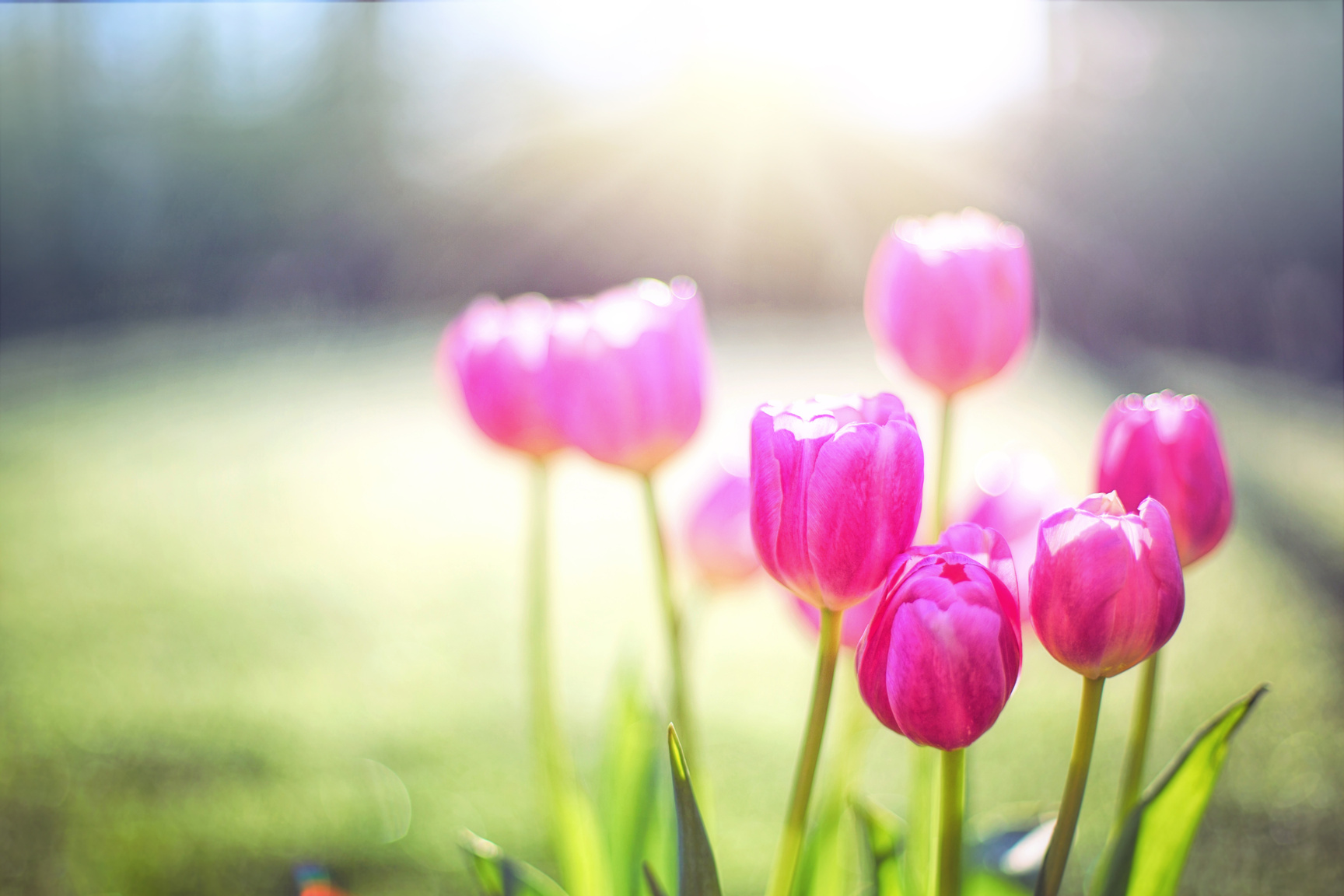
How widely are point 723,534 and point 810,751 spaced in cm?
25

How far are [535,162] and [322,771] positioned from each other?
4477 mm

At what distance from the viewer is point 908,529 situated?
34cm

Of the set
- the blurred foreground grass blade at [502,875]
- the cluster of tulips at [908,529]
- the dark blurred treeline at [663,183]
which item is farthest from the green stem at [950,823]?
the dark blurred treeline at [663,183]

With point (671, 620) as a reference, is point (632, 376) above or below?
above

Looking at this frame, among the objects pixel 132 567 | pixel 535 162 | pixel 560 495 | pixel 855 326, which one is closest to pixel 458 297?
pixel 535 162

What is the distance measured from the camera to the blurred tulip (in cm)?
48

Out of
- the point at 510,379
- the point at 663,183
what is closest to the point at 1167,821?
the point at 510,379

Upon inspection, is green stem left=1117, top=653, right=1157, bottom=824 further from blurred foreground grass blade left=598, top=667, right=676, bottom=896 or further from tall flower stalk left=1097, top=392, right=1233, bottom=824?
blurred foreground grass blade left=598, top=667, right=676, bottom=896

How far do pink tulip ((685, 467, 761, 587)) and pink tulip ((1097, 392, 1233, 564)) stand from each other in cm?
22

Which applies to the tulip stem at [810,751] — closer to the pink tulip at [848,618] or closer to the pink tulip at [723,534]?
the pink tulip at [848,618]

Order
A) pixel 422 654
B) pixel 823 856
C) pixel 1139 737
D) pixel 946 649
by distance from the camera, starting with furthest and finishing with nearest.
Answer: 1. pixel 422 654
2. pixel 823 856
3. pixel 1139 737
4. pixel 946 649

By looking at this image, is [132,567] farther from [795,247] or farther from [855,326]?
[795,247]

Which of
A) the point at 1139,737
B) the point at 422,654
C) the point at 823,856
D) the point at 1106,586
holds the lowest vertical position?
the point at 422,654

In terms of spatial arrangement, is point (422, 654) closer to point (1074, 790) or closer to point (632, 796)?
point (632, 796)
